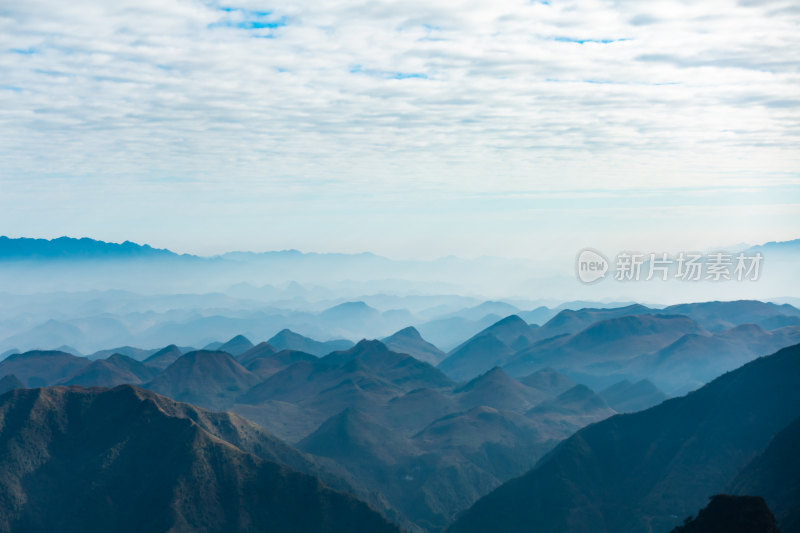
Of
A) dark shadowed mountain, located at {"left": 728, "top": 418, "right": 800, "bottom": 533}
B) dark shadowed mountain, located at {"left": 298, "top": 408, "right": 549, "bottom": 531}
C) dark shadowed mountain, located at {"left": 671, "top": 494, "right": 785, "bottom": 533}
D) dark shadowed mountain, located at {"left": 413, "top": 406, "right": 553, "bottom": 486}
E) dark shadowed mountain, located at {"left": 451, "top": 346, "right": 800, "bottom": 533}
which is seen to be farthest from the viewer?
dark shadowed mountain, located at {"left": 413, "top": 406, "right": 553, "bottom": 486}

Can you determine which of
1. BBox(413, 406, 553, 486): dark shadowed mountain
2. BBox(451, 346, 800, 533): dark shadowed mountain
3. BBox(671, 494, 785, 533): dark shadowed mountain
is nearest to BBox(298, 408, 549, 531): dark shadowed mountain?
BBox(413, 406, 553, 486): dark shadowed mountain

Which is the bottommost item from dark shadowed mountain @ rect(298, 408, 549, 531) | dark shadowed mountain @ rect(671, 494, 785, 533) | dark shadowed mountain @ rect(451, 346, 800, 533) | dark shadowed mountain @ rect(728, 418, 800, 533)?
dark shadowed mountain @ rect(298, 408, 549, 531)

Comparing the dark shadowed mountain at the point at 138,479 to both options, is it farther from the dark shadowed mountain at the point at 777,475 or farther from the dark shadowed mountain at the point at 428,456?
the dark shadowed mountain at the point at 777,475

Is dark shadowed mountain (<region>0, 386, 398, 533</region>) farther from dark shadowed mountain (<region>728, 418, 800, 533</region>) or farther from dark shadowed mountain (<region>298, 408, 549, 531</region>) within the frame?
dark shadowed mountain (<region>728, 418, 800, 533</region>)

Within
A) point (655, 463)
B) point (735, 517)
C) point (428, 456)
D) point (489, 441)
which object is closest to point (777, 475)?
point (655, 463)

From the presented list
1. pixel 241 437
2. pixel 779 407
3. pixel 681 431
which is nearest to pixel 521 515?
pixel 681 431

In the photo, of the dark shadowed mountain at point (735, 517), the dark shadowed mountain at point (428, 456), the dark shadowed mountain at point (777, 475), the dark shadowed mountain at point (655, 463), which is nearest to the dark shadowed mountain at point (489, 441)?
the dark shadowed mountain at point (428, 456)
